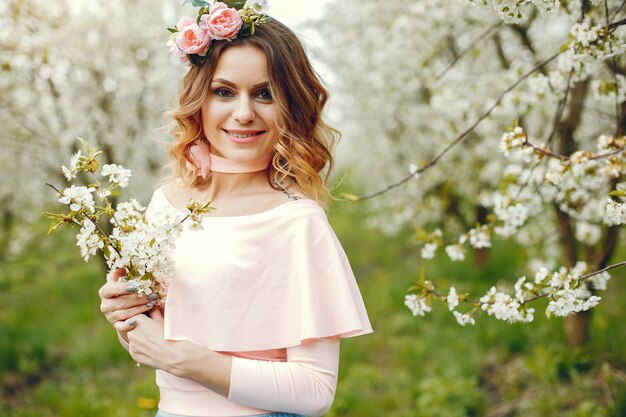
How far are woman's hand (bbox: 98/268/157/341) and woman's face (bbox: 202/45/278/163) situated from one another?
482mm

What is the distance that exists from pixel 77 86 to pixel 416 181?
12.6 feet

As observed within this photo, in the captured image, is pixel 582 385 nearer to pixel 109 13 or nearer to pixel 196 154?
pixel 196 154

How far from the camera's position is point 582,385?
12.1ft

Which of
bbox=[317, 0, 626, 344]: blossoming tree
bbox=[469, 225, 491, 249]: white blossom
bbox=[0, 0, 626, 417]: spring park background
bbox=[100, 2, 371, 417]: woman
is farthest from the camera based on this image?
bbox=[0, 0, 626, 417]: spring park background

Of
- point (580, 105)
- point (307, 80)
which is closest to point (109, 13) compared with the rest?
point (580, 105)

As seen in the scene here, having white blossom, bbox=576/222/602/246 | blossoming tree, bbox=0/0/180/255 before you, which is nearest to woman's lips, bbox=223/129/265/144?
white blossom, bbox=576/222/602/246

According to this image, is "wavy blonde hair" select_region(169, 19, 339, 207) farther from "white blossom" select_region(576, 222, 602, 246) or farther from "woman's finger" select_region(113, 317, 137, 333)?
"white blossom" select_region(576, 222, 602, 246)

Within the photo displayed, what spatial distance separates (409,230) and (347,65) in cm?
270

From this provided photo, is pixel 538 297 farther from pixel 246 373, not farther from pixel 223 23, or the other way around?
pixel 223 23

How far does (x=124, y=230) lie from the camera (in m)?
1.58

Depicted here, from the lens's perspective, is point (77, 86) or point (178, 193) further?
point (77, 86)

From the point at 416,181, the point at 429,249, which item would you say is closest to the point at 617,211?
the point at 429,249

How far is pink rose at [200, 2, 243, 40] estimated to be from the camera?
1.68 meters

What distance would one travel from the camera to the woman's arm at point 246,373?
4.98ft
